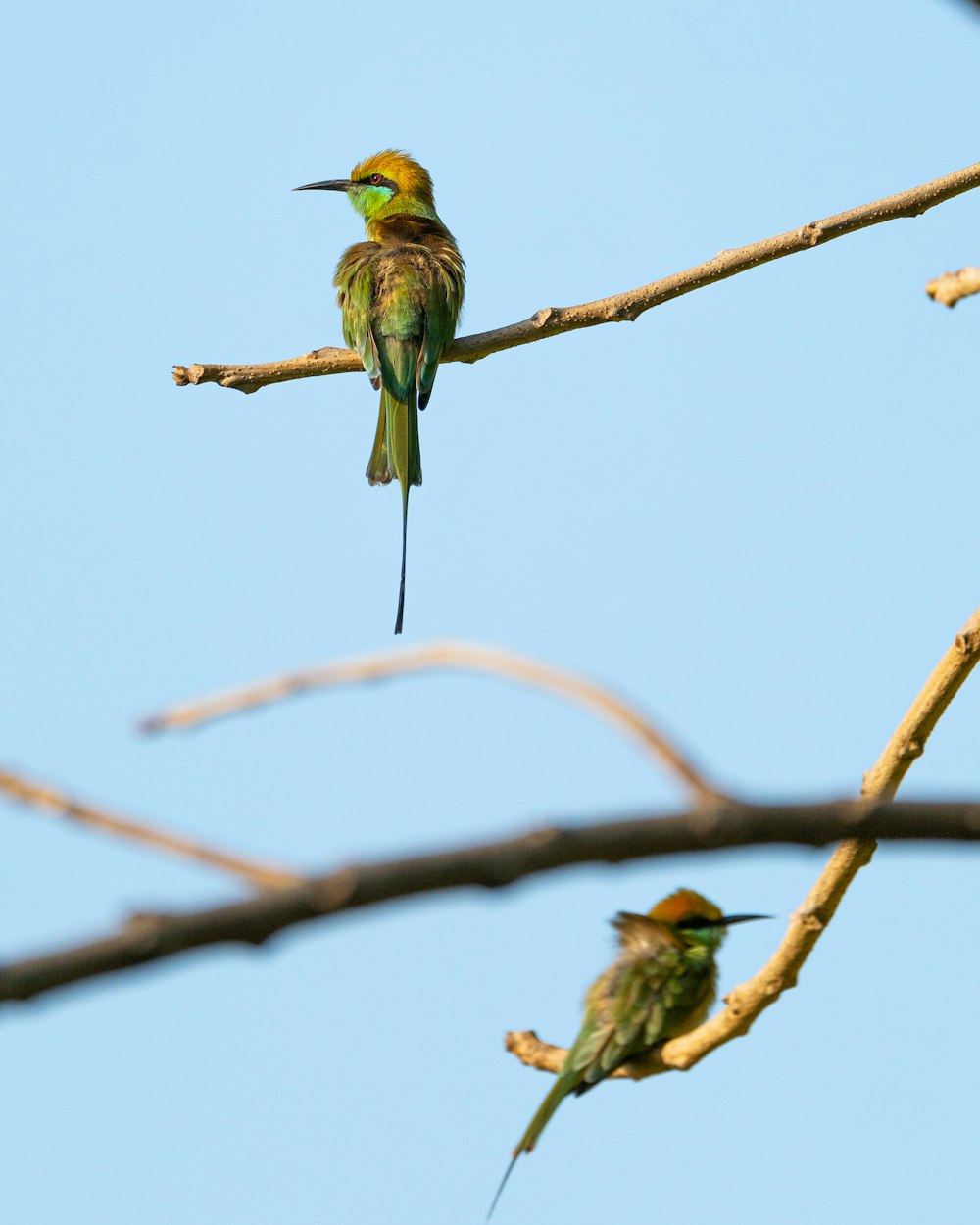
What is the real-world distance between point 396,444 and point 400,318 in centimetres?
35

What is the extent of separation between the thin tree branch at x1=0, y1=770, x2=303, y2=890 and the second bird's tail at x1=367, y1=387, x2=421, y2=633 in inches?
125

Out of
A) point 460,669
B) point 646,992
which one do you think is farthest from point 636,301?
point 460,669

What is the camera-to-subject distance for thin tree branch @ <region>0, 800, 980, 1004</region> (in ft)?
1.80

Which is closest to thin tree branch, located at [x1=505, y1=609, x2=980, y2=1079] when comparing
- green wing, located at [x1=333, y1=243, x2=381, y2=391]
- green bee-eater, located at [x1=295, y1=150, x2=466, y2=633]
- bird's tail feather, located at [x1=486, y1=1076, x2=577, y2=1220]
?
bird's tail feather, located at [x1=486, y1=1076, x2=577, y2=1220]

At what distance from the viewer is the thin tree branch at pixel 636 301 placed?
7.98 ft

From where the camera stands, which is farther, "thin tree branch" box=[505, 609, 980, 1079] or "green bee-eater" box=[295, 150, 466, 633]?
"green bee-eater" box=[295, 150, 466, 633]

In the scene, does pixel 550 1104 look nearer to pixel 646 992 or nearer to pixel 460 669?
pixel 646 992

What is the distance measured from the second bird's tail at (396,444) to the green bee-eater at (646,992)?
1.39 metres

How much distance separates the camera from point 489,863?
23.1 inches

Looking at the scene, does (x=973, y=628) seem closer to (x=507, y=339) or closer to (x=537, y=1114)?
(x=537, y=1114)

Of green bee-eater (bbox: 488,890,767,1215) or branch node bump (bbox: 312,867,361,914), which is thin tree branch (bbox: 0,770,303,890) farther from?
green bee-eater (bbox: 488,890,767,1215)

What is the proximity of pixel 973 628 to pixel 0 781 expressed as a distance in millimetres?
1275

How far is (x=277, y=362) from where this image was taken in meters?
3.10

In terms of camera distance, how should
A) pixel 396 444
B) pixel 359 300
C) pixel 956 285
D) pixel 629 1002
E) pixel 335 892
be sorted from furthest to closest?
pixel 359 300 → pixel 396 444 → pixel 629 1002 → pixel 956 285 → pixel 335 892
